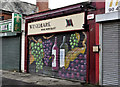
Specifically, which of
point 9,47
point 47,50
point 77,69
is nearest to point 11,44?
point 9,47

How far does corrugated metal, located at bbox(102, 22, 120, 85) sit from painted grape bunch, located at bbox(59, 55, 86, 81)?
133 centimetres

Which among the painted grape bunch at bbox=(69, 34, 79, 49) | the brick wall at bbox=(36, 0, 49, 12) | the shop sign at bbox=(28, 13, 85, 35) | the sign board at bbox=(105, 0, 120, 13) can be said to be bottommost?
the painted grape bunch at bbox=(69, 34, 79, 49)

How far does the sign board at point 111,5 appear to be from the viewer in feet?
26.8

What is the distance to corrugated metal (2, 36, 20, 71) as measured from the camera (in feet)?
46.8

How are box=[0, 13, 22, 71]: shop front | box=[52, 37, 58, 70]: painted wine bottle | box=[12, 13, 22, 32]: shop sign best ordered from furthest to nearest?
box=[0, 13, 22, 71]: shop front < box=[12, 13, 22, 32]: shop sign < box=[52, 37, 58, 70]: painted wine bottle

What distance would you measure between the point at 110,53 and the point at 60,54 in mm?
3623

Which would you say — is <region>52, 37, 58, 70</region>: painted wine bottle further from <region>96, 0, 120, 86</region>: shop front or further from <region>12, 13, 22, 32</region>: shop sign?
<region>12, 13, 22, 32</region>: shop sign

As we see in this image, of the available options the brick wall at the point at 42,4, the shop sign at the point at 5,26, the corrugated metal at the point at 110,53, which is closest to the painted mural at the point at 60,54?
the corrugated metal at the point at 110,53

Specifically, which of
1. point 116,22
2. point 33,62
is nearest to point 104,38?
point 116,22

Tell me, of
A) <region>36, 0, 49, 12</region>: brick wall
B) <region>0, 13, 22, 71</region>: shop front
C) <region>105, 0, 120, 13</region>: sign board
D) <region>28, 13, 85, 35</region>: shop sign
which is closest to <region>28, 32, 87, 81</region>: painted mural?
<region>28, 13, 85, 35</region>: shop sign

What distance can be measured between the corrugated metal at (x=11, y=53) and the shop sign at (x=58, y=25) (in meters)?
2.27

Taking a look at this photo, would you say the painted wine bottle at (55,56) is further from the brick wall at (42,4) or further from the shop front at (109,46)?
the brick wall at (42,4)

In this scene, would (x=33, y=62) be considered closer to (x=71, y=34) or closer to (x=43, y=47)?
(x=43, y=47)

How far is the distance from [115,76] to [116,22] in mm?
2767
